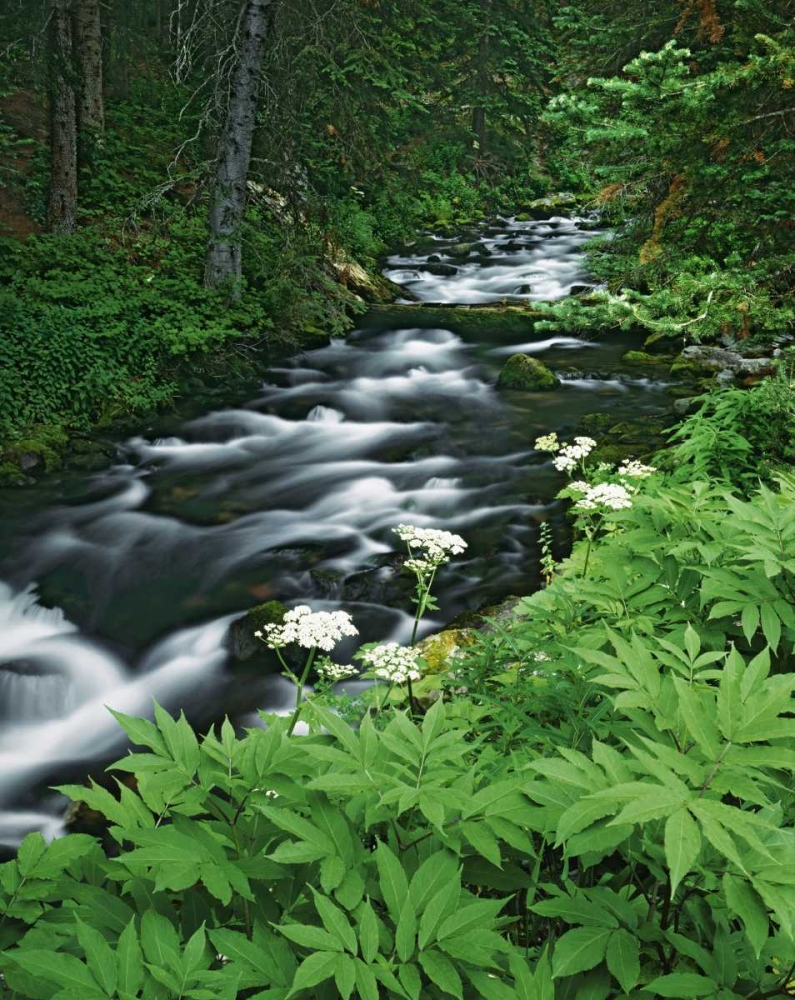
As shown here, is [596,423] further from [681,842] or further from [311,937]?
[311,937]

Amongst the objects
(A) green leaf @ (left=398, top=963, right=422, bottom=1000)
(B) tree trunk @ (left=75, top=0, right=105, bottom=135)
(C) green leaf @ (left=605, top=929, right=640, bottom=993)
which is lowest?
(C) green leaf @ (left=605, top=929, right=640, bottom=993)

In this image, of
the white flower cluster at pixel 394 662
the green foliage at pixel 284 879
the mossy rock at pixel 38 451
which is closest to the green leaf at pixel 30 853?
the green foliage at pixel 284 879

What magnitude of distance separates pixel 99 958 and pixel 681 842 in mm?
993

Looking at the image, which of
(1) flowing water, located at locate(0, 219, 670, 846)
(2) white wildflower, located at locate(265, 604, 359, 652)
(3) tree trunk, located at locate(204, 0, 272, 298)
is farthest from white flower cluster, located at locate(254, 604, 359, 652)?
(3) tree trunk, located at locate(204, 0, 272, 298)

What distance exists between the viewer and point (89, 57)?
1344cm

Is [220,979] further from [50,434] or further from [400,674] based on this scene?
[50,434]

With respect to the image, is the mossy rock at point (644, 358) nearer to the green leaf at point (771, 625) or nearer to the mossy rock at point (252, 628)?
the mossy rock at point (252, 628)

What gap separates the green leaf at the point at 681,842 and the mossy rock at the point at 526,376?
9.94 m

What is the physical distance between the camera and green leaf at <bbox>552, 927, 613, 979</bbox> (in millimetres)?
1257

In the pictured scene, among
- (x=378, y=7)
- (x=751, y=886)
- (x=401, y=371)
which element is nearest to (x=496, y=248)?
(x=378, y=7)

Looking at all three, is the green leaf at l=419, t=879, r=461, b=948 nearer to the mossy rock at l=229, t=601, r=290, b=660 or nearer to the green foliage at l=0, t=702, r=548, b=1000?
the green foliage at l=0, t=702, r=548, b=1000

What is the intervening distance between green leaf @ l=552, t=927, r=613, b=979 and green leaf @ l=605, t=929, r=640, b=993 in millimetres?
13

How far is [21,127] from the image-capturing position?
14.1m

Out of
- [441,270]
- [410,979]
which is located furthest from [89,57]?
[410,979]
